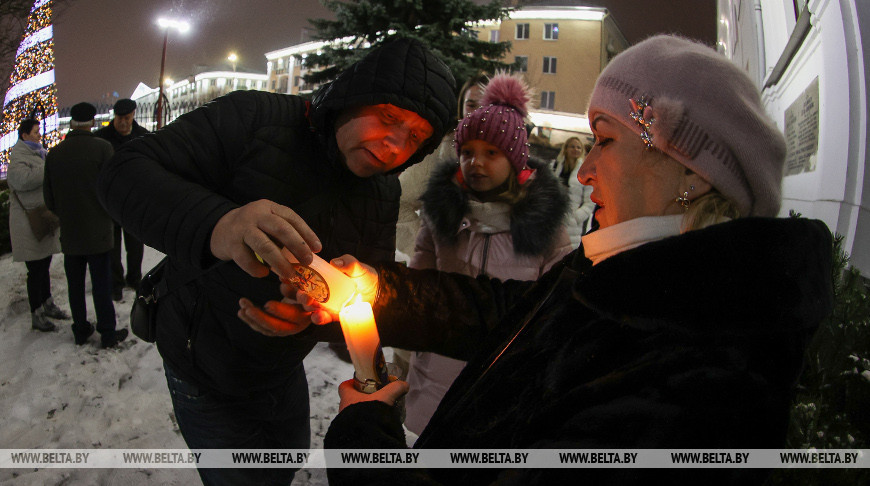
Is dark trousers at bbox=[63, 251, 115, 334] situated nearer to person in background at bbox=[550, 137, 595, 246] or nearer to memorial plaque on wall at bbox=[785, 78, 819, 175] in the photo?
person in background at bbox=[550, 137, 595, 246]

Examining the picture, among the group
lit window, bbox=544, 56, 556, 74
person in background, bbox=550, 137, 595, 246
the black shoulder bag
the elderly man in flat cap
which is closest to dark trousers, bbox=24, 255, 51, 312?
the elderly man in flat cap

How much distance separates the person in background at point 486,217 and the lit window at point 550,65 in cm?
3893

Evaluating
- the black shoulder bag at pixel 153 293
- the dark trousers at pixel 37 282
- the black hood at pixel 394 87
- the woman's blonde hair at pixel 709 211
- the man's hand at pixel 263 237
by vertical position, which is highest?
the black hood at pixel 394 87

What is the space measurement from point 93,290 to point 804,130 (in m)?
8.95

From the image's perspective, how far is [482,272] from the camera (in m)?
2.90

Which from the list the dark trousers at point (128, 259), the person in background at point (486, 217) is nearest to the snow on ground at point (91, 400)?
the dark trousers at point (128, 259)

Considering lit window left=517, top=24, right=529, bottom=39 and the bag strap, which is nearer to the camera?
the bag strap

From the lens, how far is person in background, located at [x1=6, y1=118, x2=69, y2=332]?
5199 millimetres

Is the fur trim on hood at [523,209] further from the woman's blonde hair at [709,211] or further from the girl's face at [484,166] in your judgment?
the woman's blonde hair at [709,211]

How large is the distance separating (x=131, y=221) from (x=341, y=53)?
10224 millimetres

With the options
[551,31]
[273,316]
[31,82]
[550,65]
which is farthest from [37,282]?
[551,31]

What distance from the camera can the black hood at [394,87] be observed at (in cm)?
179

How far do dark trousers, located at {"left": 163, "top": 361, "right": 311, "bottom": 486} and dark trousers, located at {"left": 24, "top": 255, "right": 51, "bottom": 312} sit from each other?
4.71 meters

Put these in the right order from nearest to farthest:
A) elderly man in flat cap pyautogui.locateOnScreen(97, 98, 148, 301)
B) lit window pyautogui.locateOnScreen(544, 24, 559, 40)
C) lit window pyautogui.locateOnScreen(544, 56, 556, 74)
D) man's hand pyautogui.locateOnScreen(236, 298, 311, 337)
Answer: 1. man's hand pyautogui.locateOnScreen(236, 298, 311, 337)
2. elderly man in flat cap pyautogui.locateOnScreen(97, 98, 148, 301)
3. lit window pyautogui.locateOnScreen(544, 24, 559, 40)
4. lit window pyautogui.locateOnScreen(544, 56, 556, 74)
